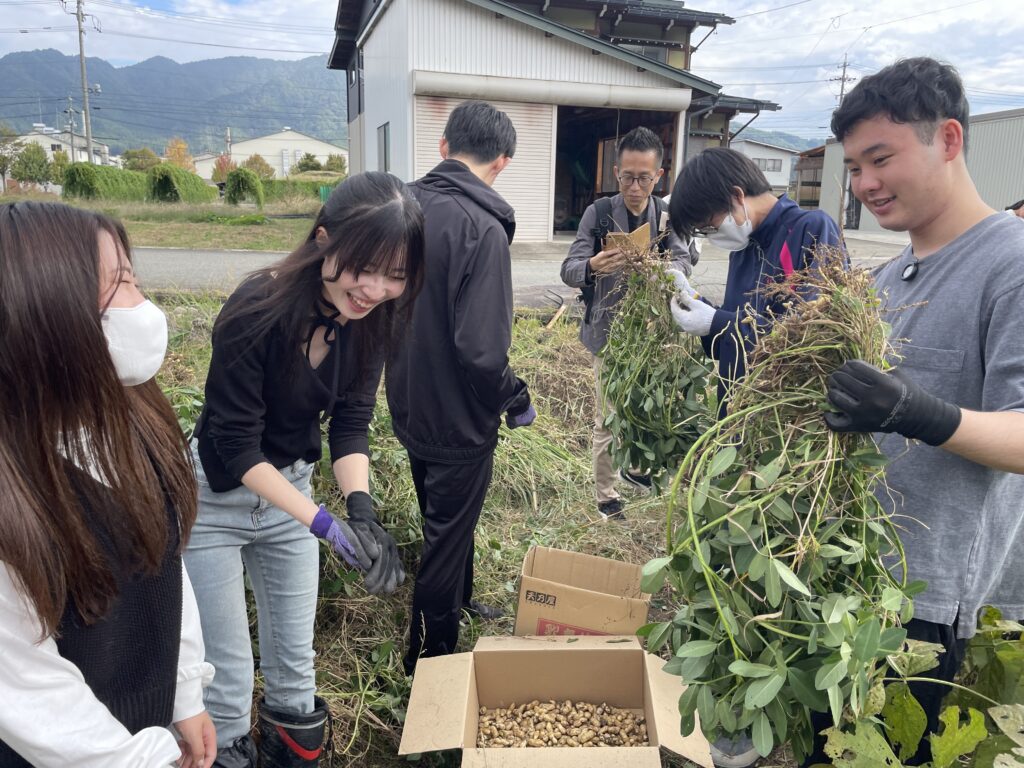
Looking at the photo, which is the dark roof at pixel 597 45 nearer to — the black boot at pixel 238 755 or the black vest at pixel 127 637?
the black boot at pixel 238 755

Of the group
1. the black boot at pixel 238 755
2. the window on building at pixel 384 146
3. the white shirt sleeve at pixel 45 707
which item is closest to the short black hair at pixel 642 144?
the black boot at pixel 238 755

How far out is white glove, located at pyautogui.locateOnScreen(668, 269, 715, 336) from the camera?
2381mm

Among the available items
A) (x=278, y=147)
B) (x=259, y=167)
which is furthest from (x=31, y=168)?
(x=278, y=147)

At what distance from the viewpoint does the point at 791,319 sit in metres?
1.26

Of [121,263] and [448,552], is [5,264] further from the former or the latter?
[448,552]

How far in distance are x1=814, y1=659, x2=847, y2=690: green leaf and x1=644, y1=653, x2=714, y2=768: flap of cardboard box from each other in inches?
31.1

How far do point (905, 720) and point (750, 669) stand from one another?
446 millimetres

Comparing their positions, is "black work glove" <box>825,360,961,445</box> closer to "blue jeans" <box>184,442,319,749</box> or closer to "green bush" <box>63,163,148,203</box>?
"blue jeans" <box>184,442,319,749</box>

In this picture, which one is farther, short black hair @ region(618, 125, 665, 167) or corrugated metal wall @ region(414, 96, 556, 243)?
corrugated metal wall @ region(414, 96, 556, 243)

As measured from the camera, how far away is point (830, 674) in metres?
1.06

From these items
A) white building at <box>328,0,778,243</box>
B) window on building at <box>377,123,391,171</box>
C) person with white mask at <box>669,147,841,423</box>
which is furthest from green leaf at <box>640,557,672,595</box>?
window on building at <box>377,123,391,171</box>

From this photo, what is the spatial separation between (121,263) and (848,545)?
1.33m

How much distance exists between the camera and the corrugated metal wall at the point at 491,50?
14484mm

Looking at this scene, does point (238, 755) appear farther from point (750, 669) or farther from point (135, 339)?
point (750, 669)
